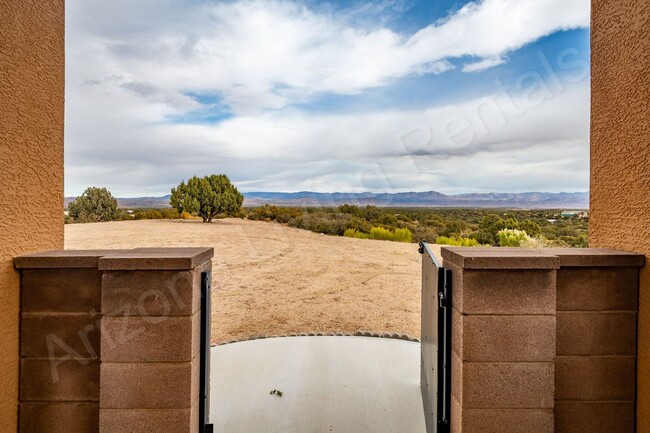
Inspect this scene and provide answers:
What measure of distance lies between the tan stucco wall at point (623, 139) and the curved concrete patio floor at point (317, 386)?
1526 millimetres

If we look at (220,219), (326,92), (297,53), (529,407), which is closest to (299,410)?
(529,407)

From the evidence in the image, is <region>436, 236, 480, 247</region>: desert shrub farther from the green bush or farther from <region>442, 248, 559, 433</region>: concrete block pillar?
<region>442, 248, 559, 433</region>: concrete block pillar

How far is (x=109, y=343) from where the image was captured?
1780 mm

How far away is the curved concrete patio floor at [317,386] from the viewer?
8.42 feet

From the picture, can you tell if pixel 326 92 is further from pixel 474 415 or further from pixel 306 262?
pixel 474 415

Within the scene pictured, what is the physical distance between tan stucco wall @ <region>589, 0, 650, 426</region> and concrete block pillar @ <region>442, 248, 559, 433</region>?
0.50 meters

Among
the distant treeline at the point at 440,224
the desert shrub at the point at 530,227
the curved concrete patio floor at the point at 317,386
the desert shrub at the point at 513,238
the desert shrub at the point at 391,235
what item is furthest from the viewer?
the desert shrub at the point at 391,235

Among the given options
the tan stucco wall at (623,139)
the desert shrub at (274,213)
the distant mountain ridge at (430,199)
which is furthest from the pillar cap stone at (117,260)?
the desert shrub at (274,213)

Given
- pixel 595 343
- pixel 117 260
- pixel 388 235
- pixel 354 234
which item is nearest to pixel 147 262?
pixel 117 260

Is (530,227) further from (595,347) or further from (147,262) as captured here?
(147,262)

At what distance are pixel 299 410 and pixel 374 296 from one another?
731cm

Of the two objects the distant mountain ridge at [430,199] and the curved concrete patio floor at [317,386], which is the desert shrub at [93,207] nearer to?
the distant mountain ridge at [430,199]

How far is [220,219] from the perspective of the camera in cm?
1920

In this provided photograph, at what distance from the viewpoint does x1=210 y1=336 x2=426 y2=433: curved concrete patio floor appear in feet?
8.42
